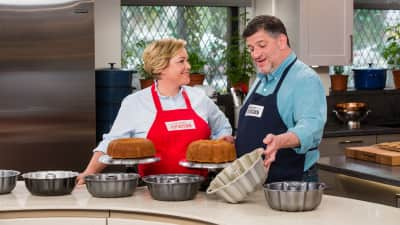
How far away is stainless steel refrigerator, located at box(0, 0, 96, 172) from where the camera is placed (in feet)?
17.8

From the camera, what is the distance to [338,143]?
20.9ft

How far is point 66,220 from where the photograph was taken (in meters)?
3.23

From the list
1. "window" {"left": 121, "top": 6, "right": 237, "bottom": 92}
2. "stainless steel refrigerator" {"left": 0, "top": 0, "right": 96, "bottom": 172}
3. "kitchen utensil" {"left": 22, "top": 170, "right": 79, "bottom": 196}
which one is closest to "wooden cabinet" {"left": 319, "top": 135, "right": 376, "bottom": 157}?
"window" {"left": 121, "top": 6, "right": 237, "bottom": 92}

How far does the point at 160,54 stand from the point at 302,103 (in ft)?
2.90

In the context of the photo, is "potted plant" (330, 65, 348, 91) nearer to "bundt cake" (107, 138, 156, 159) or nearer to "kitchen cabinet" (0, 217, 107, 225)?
"bundt cake" (107, 138, 156, 159)

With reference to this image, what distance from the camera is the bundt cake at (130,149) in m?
3.52

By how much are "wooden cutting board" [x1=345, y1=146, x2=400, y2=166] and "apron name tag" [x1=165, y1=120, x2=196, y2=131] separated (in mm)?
1151

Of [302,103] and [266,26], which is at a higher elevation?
[266,26]

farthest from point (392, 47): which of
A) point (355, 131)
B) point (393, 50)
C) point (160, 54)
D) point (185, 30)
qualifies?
point (160, 54)

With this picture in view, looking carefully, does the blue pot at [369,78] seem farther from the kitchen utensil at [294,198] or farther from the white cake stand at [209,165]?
the kitchen utensil at [294,198]

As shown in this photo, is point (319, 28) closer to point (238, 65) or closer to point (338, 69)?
point (338, 69)

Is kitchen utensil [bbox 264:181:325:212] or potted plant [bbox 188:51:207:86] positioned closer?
kitchen utensil [bbox 264:181:325:212]

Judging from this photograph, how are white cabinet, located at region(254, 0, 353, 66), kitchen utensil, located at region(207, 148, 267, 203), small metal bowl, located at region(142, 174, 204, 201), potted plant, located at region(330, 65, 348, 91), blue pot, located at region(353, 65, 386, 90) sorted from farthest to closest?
1. blue pot, located at region(353, 65, 386, 90)
2. potted plant, located at region(330, 65, 348, 91)
3. white cabinet, located at region(254, 0, 353, 66)
4. small metal bowl, located at region(142, 174, 204, 201)
5. kitchen utensil, located at region(207, 148, 267, 203)

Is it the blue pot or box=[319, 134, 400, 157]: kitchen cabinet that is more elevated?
the blue pot
